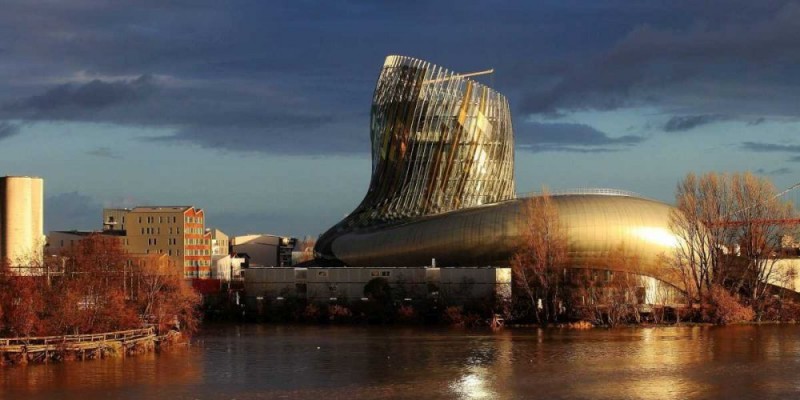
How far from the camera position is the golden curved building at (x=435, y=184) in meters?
90.2

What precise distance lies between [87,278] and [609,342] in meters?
29.2

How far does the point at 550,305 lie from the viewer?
79.5 meters

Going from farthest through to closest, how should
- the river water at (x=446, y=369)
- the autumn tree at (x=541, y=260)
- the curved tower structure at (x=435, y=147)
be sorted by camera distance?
the curved tower structure at (x=435, y=147) → the autumn tree at (x=541, y=260) → the river water at (x=446, y=369)

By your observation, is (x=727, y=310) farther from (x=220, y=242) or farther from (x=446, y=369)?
(x=220, y=242)

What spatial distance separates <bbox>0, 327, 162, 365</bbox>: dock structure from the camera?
177 ft

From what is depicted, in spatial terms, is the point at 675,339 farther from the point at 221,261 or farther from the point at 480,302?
the point at 221,261

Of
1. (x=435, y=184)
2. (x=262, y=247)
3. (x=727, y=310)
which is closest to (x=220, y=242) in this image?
(x=262, y=247)

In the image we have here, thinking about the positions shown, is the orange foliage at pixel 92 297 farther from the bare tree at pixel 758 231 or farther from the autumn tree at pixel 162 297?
the bare tree at pixel 758 231

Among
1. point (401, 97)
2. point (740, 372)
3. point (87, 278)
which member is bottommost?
point (740, 372)

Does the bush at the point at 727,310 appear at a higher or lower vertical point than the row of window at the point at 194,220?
lower

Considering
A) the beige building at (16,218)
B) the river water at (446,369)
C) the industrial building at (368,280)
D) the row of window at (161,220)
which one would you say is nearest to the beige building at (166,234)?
the row of window at (161,220)

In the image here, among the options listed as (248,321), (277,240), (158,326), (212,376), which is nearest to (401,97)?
(248,321)

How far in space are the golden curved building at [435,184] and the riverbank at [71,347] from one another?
36.0m

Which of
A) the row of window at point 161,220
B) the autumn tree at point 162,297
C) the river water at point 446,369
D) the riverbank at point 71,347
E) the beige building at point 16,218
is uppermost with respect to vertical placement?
the row of window at point 161,220
